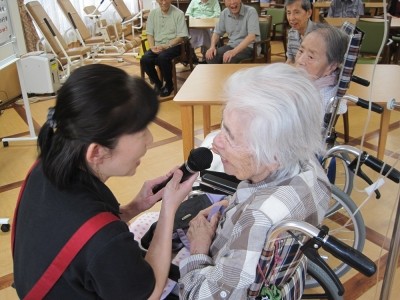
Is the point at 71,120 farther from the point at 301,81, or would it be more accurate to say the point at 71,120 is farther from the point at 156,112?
the point at 301,81

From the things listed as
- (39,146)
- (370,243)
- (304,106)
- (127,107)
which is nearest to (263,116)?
(304,106)

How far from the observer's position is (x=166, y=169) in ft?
9.34

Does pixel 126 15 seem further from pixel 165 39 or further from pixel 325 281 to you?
pixel 325 281

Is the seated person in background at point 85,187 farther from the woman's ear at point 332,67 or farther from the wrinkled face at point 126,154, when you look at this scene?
the woman's ear at point 332,67

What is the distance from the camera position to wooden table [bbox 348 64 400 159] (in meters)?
2.22

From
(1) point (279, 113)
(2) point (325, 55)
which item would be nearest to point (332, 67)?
(2) point (325, 55)

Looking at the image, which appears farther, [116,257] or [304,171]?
[304,171]

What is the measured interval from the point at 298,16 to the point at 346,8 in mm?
2492

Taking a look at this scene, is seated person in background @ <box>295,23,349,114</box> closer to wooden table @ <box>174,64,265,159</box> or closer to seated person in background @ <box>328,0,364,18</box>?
wooden table @ <box>174,64,265,159</box>

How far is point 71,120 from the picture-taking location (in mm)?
822

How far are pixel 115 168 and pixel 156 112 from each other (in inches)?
6.7

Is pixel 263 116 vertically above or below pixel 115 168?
above

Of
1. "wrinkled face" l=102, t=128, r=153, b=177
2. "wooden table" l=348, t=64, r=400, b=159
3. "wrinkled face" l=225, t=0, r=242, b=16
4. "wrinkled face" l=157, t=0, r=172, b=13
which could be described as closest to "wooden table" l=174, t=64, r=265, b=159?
"wooden table" l=348, t=64, r=400, b=159

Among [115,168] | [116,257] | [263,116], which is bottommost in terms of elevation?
[116,257]
